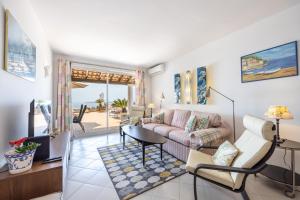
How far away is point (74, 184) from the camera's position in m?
1.92

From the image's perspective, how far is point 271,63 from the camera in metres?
2.27

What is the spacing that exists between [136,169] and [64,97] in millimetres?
3164

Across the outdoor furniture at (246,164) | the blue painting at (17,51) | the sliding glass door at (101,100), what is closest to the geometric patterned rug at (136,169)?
the outdoor furniture at (246,164)

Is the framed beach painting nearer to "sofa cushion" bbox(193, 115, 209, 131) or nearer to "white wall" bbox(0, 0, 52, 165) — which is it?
"sofa cushion" bbox(193, 115, 209, 131)

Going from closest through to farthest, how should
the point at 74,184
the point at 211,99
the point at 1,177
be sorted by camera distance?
1. the point at 1,177
2. the point at 74,184
3. the point at 211,99

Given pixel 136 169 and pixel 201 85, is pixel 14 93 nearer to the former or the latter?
pixel 136 169

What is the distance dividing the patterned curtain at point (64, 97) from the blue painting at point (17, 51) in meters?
2.29

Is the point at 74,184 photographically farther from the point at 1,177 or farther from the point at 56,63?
the point at 56,63

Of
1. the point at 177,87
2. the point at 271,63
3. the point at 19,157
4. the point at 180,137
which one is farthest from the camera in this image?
the point at 177,87

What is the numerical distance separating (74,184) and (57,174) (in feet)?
2.99

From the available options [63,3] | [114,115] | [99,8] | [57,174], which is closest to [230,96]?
[99,8]

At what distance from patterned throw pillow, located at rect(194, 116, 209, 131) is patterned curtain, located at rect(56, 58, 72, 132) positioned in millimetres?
3604

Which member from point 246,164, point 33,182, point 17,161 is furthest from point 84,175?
point 246,164

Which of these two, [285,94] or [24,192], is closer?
[24,192]
